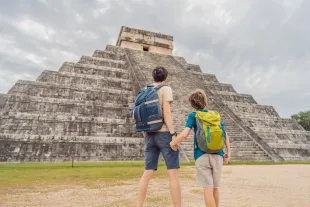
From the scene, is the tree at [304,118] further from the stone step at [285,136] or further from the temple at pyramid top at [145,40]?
the temple at pyramid top at [145,40]

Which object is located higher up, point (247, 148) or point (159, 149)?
point (247, 148)

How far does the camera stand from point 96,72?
1741cm

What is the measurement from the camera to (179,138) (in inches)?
112

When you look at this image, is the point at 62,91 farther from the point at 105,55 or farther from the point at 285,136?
the point at 285,136

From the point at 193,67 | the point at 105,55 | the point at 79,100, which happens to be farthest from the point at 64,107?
the point at 193,67

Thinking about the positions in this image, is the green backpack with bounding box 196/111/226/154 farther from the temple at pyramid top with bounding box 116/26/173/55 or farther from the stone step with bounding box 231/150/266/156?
the temple at pyramid top with bounding box 116/26/173/55

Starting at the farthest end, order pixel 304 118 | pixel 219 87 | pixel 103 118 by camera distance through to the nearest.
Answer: pixel 304 118, pixel 219 87, pixel 103 118

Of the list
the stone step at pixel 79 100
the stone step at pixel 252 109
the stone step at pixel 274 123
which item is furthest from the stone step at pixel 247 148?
the stone step at pixel 79 100

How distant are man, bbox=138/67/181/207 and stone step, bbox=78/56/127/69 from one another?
648 inches

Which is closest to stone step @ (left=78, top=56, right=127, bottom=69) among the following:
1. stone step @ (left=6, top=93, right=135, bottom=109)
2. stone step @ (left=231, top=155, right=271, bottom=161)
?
stone step @ (left=6, top=93, right=135, bottom=109)

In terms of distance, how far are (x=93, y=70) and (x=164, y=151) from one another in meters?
15.5

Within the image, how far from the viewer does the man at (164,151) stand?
9.79ft

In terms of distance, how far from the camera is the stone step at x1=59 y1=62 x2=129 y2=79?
16.8m

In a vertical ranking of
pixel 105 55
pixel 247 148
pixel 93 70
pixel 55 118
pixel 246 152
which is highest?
pixel 105 55
